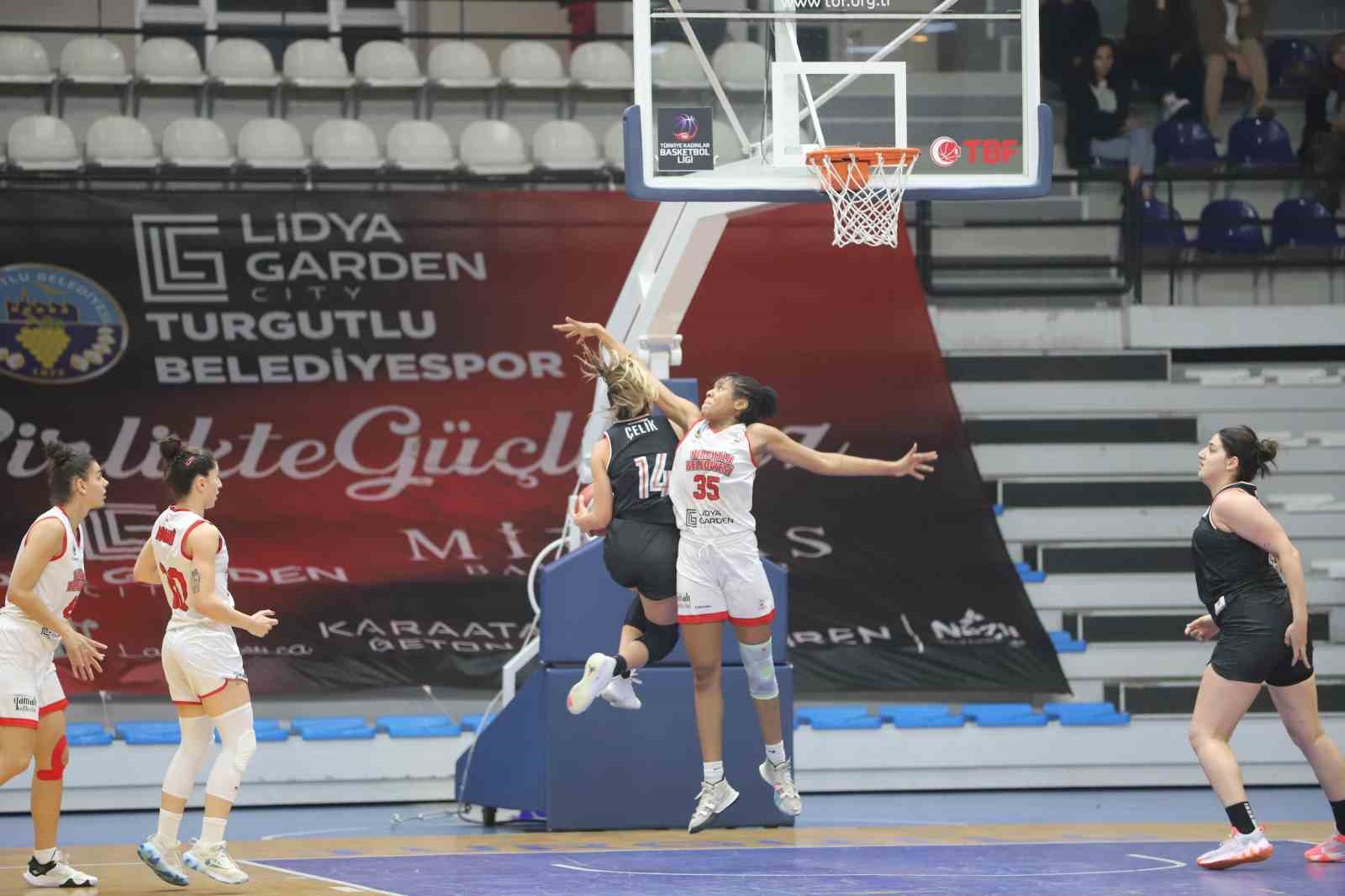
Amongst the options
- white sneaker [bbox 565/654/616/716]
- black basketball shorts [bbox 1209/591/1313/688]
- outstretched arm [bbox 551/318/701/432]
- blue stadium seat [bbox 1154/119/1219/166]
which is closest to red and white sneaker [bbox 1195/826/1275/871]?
black basketball shorts [bbox 1209/591/1313/688]

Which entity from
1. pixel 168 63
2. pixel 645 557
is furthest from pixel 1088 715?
pixel 168 63

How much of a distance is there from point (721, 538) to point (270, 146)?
740cm

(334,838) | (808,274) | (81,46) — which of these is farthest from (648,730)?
(81,46)

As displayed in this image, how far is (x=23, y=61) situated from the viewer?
14680 millimetres

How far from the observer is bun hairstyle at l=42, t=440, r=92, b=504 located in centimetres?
789

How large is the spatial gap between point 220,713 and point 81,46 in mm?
9102

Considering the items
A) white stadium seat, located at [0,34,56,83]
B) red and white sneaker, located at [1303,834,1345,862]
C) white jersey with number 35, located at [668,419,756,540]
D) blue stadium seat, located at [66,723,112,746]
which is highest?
white stadium seat, located at [0,34,56,83]

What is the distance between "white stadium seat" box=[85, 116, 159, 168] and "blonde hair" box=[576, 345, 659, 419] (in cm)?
672

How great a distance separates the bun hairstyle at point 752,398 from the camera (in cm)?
844

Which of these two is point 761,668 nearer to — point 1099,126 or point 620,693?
point 620,693

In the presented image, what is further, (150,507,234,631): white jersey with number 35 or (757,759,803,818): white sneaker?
(757,759,803,818): white sneaker

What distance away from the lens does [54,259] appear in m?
12.8

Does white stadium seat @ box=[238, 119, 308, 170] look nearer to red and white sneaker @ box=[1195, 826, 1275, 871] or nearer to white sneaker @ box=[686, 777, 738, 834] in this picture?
white sneaker @ box=[686, 777, 738, 834]

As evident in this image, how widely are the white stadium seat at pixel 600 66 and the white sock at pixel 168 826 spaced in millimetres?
9238
